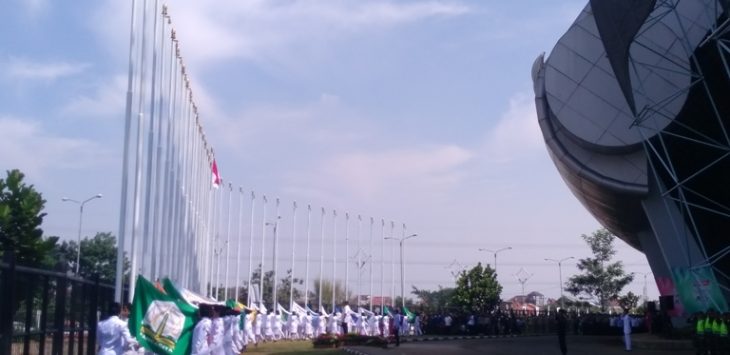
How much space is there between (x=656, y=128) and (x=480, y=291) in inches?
1296

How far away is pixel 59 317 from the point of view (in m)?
13.0

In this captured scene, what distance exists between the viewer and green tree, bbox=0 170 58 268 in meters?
33.8

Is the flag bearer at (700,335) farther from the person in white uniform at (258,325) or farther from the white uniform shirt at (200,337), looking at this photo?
the person in white uniform at (258,325)

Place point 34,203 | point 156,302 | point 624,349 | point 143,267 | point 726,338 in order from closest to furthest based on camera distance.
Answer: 1. point 156,302
2. point 143,267
3. point 726,338
4. point 34,203
5. point 624,349

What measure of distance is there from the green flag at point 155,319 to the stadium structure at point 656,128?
23940mm

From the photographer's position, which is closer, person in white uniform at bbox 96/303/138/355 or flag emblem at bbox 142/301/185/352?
person in white uniform at bbox 96/303/138/355

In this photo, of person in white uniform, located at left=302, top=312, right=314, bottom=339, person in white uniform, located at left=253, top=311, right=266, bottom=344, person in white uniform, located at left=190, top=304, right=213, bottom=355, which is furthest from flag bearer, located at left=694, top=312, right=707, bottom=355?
person in white uniform, located at left=302, top=312, right=314, bottom=339

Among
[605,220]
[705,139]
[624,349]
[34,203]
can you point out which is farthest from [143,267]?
[605,220]

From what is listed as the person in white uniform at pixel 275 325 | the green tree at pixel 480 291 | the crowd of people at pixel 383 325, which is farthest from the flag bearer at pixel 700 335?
the green tree at pixel 480 291

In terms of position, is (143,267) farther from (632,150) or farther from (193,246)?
(632,150)

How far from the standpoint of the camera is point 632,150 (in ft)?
156

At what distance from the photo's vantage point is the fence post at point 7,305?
10.1 meters

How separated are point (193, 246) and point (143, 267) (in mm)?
15019

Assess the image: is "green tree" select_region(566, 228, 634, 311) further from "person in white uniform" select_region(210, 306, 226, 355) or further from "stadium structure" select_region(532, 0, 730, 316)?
"person in white uniform" select_region(210, 306, 226, 355)
